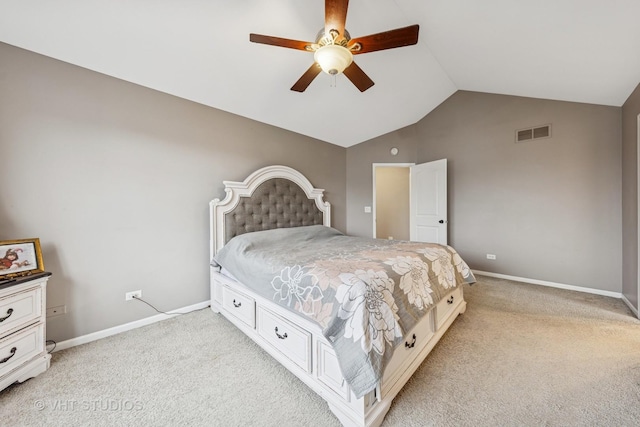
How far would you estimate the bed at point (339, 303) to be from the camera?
1.29 metres

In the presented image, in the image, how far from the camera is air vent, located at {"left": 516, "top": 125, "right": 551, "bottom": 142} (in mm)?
3420

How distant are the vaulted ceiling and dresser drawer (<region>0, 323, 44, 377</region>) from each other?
216 centimetres

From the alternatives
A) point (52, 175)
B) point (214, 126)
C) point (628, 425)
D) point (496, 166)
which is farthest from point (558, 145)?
point (52, 175)

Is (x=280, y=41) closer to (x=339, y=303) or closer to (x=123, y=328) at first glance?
(x=339, y=303)

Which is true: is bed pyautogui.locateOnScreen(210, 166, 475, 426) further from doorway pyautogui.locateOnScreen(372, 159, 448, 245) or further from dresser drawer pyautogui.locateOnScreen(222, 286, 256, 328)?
doorway pyautogui.locateOnScreen(372, 159, 448, 245)

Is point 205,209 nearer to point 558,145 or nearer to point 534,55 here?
point 534,55

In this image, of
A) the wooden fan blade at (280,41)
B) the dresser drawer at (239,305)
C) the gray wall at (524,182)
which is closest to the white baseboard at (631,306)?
the gray wall at (524,182)

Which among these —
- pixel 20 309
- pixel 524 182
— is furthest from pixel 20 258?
pixel 524 182

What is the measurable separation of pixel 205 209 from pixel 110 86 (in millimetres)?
1425

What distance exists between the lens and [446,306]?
88.8 inches

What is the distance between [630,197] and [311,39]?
3.84 m

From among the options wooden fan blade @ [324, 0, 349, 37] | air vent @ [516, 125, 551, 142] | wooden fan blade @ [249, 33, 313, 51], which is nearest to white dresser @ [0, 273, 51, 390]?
wooden fan blade @ [249, 33, 313, 51]

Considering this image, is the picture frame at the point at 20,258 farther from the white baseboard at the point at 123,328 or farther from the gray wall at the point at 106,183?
the white baseboard at the point at 123,328

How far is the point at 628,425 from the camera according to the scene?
130 centimetres
